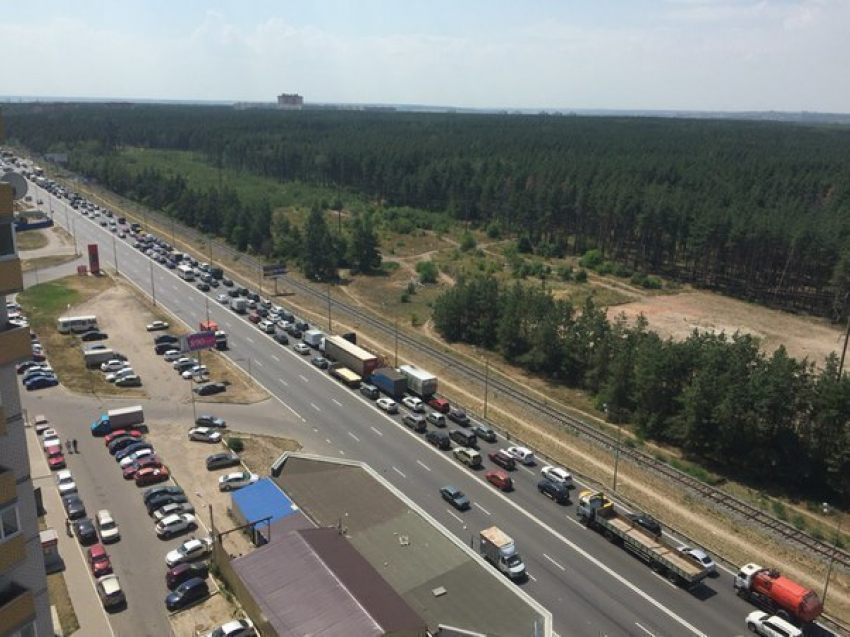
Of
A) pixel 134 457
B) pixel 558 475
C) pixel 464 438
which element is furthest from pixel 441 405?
pixel 134 457

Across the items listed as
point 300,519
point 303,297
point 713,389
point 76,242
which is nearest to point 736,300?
point 713,389

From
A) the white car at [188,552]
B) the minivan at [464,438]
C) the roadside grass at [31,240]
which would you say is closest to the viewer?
the white car at [188,552]

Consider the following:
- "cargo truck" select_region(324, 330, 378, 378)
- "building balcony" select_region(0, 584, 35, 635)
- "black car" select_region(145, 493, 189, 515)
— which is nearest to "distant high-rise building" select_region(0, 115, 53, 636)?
"building balcony" select_region(0, 584, 35, 635)

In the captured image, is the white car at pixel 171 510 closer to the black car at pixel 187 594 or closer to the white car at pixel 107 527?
the white car at pixel 107 527

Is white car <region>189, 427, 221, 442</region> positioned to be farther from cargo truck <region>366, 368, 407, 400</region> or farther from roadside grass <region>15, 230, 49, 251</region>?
roadside grass <region>15, 230, 49, 251</region>

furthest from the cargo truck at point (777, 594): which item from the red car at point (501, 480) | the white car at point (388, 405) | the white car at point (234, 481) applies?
the white car at point (234, 481)

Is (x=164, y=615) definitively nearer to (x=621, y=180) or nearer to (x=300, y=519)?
(x=300, y=519)
